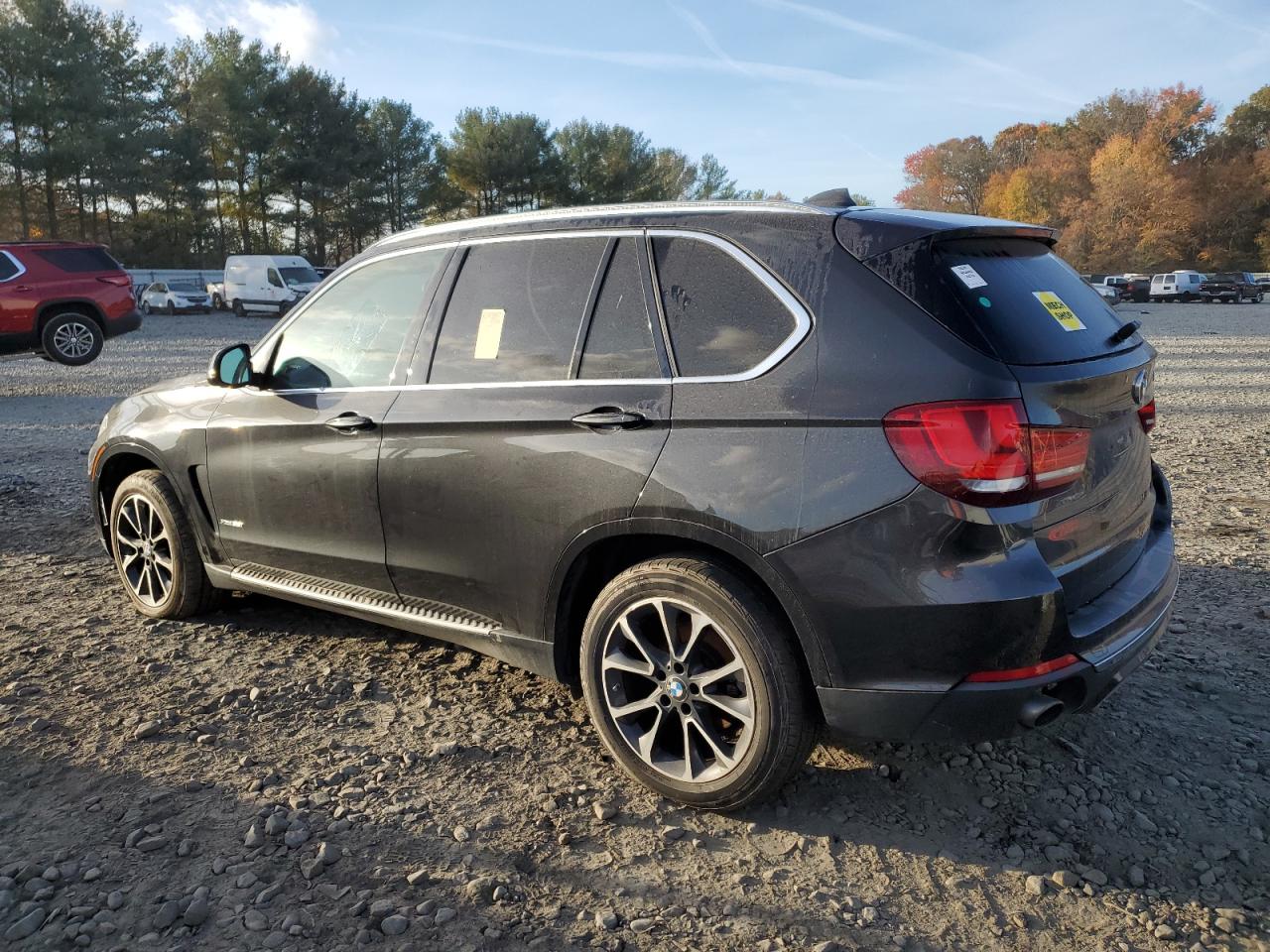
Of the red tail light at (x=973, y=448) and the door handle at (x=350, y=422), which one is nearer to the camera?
the red tail light at (x=973, y=448)

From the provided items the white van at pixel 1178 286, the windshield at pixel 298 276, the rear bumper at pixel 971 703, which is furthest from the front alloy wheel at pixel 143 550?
the white van at pixel 1178 286

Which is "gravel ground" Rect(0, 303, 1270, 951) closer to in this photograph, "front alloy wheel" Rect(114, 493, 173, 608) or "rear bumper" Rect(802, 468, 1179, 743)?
"front alloy wheel" Rect(114, 493, 173, 608)

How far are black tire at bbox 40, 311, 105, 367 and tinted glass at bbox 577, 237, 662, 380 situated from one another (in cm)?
1417

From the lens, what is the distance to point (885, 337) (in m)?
2.52

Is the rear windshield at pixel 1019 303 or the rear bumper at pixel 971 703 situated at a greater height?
the rear windshield at pixel 1019 303

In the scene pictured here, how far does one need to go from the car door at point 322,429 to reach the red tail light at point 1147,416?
2498 mm

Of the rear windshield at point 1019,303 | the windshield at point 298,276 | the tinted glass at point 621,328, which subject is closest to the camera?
the rear windshield at point 1019,303

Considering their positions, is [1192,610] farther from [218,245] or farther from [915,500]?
[218,245]

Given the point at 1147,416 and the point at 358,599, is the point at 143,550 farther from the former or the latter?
the point at 1147,416

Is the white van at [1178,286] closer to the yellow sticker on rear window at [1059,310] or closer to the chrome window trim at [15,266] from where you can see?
the chrome window trim at [15,266]

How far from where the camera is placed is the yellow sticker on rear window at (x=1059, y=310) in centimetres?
278

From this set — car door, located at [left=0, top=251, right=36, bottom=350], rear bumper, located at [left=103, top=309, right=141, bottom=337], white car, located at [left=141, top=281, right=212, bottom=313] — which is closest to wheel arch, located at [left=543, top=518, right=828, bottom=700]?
car door, located at [left=0, top=251, right=36, bottom=350]

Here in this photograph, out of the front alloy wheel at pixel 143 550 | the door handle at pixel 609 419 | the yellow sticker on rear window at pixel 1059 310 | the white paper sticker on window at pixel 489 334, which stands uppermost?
the yellow sticker on rear window at pixel 1059 310

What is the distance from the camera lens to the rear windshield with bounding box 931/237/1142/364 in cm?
252
